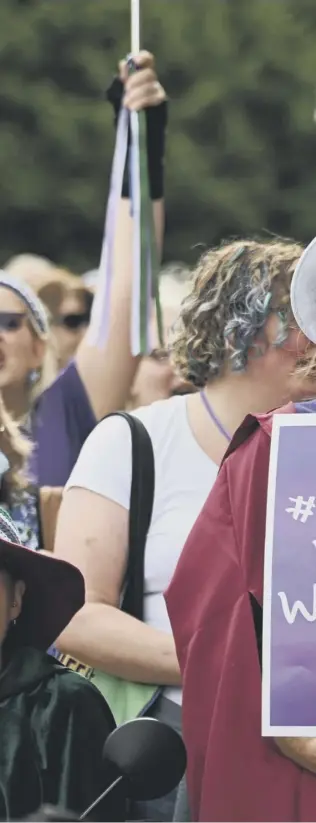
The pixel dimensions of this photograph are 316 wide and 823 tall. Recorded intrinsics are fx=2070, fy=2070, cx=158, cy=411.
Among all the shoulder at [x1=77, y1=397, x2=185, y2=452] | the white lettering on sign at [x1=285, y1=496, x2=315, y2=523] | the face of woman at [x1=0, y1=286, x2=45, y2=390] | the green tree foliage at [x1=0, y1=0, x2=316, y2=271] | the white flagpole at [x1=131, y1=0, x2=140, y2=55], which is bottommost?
the green tree foliage at [x1=0, y1=0, x2=316, y2=271]

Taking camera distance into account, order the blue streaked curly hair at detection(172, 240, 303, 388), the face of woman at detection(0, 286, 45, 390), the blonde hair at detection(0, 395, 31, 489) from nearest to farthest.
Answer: the blue streaked curly hair at detection(172, 240, 303, 388), the blonde hair at detection(0, 395, 31, 489), the face of woman at detection(0, 286, 45, 390)

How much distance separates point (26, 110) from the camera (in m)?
18.8

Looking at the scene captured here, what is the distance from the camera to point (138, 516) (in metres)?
3.86

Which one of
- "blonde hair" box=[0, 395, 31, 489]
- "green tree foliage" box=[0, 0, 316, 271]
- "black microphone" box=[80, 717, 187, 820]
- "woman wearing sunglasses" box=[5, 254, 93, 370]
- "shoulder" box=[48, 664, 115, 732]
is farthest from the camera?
"green tree foliage" box=[0, 0, 316, 271]

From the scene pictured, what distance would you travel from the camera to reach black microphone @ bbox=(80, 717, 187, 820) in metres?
2.88

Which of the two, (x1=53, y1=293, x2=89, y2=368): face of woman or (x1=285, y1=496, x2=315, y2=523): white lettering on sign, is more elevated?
(x1=285, y1=496, x2=315, y2=523): white lettering on sign

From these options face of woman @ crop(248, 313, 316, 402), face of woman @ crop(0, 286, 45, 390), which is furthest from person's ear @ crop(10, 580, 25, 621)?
face of woman @ crop(0, 286, 45, 390)

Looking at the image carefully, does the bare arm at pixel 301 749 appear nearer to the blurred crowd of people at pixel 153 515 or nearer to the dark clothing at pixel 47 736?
the blurred crowd of people at pixel 153 515

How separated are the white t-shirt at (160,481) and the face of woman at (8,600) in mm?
452

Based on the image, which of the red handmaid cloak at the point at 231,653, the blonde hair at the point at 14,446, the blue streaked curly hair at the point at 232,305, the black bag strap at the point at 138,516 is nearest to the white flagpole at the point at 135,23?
the blue streaked curly hair at the point at 232,305

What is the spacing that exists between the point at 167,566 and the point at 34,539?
0.80 meters

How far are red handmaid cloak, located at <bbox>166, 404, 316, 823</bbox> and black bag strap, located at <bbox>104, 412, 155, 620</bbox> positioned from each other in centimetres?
61

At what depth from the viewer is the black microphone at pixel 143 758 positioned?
288 centimetres

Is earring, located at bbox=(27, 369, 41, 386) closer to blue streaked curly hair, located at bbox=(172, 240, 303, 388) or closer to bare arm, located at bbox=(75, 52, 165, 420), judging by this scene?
bare arm, located at bbox=(75, 52, 165, 420)
